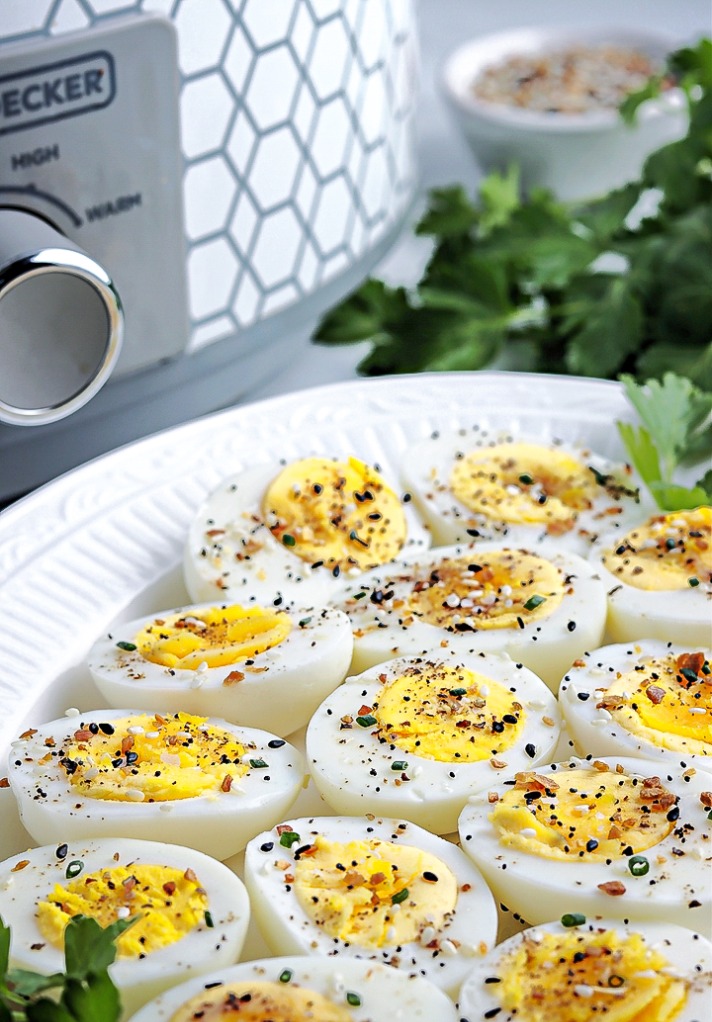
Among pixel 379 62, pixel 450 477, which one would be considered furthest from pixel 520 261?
pixel 450 477

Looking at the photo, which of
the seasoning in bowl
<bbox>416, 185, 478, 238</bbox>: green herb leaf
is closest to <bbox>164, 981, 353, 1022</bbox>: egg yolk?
<bbox>416, 185, 478, 238</bbox>: green herb leaf

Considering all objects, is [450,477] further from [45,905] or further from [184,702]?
[45,905]

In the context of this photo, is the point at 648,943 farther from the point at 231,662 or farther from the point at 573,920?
the point at 231,662

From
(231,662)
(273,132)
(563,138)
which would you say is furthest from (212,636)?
(563,138)

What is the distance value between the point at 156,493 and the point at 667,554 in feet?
1.70

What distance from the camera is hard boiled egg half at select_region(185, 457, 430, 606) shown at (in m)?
1.15

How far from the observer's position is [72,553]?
3.89 ft

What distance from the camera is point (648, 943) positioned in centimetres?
81

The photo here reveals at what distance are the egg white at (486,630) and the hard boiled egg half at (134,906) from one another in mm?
284

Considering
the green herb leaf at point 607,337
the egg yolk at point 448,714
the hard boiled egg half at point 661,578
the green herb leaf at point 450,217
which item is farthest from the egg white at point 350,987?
the green herb leaf at point 450,217

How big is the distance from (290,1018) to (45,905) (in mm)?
191

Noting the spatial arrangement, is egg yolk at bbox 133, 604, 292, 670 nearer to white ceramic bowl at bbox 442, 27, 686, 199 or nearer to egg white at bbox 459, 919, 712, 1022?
egg white at bbox 459, 919, 712, 1022

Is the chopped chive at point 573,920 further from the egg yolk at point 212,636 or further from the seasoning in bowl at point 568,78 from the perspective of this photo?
the seasoning in bowl at point 568,78

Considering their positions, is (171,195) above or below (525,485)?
above
